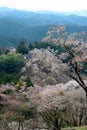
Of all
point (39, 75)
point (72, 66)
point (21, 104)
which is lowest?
point (39, 75)

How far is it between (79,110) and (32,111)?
4.07 meters

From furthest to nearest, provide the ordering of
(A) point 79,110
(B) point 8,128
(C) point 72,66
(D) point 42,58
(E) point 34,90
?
1. (E) point 34,90
2. (A) point 79,110
3. (B) point 8,128
4. (D) point 42,58
5. (C) point 72,66

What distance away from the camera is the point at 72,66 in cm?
1552

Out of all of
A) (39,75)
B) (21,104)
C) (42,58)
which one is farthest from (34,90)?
(39,75)

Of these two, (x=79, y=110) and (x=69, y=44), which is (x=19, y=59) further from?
(x=69, y=44)

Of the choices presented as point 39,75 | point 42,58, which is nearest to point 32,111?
point 42,58

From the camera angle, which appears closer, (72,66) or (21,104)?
(72,66)

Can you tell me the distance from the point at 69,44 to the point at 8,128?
572 inches

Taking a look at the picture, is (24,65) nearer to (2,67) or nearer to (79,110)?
(2,67)

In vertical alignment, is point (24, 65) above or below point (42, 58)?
below

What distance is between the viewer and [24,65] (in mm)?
63031

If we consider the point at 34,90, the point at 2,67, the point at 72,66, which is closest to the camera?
the point at 72,66

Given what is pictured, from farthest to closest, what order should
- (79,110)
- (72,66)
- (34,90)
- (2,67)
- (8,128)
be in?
(2,67)
(34,90)
(79,110)
(8,128)
(72,66)

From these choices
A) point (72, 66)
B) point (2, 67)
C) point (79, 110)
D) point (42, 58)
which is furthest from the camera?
point (2, 67)
